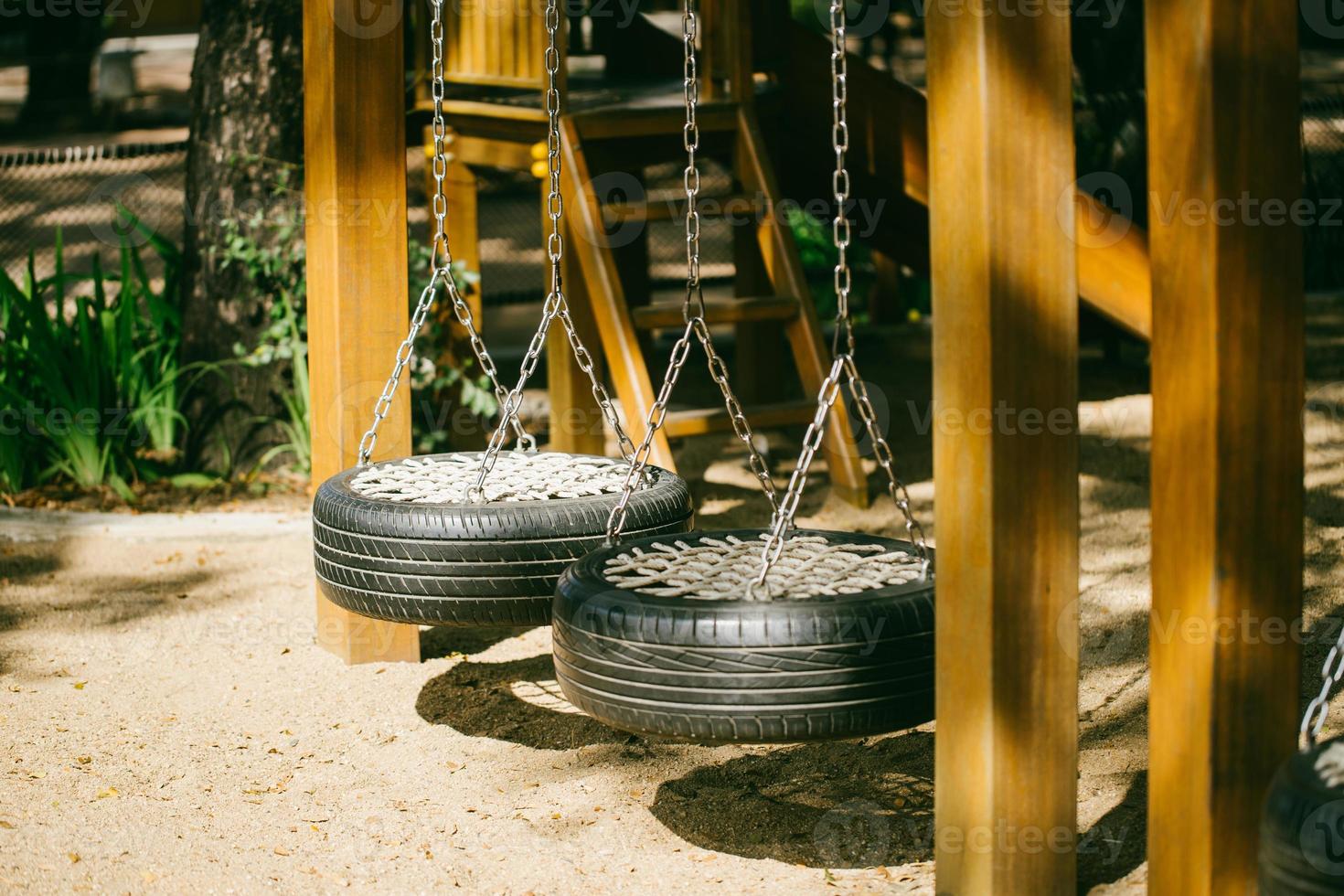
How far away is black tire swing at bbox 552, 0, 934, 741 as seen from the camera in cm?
251

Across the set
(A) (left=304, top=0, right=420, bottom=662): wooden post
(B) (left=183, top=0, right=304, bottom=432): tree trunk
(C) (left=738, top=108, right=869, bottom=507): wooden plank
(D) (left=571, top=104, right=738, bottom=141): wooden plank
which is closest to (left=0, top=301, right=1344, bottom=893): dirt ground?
(A) (left=304, top=0, right=420, bottom=662): wooden post

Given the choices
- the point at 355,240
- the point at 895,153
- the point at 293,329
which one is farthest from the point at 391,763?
the point at 895,153

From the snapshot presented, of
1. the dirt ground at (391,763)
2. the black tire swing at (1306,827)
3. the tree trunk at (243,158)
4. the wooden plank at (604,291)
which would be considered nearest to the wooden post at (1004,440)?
the dirt ground at (391,763)

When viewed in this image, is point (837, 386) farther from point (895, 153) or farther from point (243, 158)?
point (243, 158)

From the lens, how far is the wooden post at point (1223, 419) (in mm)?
2348

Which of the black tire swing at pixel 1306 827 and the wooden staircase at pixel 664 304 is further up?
the wooden staircase at pixel 664 304

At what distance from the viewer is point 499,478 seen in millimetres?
3674

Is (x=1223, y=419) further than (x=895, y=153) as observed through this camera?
No

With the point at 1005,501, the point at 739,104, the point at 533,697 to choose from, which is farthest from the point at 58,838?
the point at 739,104

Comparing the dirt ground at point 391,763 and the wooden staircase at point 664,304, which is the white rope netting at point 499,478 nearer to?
the dirt ground at point 391,763

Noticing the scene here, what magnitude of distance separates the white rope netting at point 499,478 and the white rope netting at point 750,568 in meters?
0.43

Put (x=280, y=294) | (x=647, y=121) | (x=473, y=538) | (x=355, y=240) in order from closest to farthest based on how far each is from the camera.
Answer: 1. (x=473, y=538)
2. (x=355, y=240)
3. (x=647, y=121)
4. (x=280, y=294)

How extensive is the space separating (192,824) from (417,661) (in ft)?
4.04

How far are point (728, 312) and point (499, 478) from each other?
2293mm
